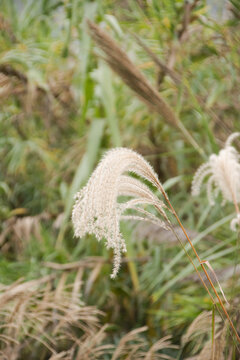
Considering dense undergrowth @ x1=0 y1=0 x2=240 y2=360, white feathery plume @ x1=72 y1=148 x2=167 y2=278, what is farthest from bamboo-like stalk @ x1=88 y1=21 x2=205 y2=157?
white feathery plume @ x1=72 y1=148 x2=167 y2=278

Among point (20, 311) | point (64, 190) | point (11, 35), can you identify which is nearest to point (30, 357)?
point (20, 311)

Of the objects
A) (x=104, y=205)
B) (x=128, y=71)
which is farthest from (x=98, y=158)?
(x=104, y=205)

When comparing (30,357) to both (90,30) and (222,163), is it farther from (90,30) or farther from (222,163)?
(90,30)

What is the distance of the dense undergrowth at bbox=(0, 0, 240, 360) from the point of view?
3.35 ft

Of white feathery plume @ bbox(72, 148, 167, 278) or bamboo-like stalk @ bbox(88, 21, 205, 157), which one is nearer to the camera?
white feathery plume @ bbox(72, 148, 167, 278)

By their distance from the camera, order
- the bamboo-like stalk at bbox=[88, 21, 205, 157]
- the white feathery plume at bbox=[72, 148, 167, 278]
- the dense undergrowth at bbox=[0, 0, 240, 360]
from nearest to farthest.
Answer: the white feathery plume at bbox=[72, 148, 167, 278] < the bamboo-like stalk at bbox=[88, 21, 205, 157] < the dense undergrowth at bbox=[0, 0, 240, 360]

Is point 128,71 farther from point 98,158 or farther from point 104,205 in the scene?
point 98,158

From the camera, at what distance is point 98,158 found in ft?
5.57

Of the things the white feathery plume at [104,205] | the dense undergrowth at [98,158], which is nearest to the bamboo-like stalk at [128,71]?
the dense undergrowth at [98,158]

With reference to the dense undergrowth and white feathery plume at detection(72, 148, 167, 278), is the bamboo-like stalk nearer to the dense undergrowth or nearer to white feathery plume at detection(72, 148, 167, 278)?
the dense undergrowth

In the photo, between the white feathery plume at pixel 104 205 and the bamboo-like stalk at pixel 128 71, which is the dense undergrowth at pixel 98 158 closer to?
the bamboo-like stalk at pixel 128 71

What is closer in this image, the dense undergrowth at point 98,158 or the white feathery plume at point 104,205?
the white feathery plume at point 104,205

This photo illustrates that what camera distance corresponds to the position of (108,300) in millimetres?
1374

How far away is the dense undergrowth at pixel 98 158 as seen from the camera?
1.02m
